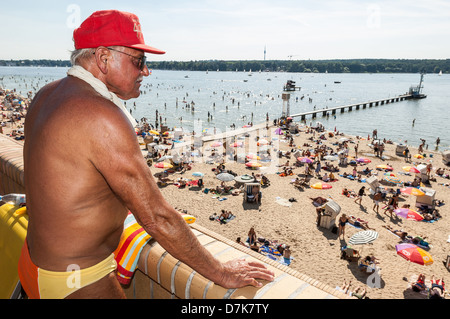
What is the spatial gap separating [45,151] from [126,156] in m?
0.43

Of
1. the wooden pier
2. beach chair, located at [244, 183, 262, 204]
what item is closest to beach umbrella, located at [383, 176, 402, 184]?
beach chair, located at [244, 183, 262, 204]

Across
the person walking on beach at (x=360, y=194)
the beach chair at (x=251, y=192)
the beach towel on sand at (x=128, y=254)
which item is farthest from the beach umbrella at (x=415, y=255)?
the beach towel on sand at (x=128, y=254)

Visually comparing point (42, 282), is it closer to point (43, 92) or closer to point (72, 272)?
point (72, 272)

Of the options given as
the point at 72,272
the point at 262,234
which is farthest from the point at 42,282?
the point at 262,234

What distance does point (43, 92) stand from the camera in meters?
1.81

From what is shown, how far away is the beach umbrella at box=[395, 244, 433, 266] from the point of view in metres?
11.4

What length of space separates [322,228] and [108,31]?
1594 centimetres

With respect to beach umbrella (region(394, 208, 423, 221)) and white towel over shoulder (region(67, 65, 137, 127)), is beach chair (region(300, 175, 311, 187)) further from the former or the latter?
white towel over shoulder (region(67, 65, 137, 127))

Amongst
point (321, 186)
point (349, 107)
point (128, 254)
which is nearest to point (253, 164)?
point (321, 186)

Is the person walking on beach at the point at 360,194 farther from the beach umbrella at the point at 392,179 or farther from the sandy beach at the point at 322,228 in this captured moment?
the beach umbrella at the point at 392,179

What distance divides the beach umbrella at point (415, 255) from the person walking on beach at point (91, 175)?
12.6 m

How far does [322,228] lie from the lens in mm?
15695

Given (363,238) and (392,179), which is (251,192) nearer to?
(363,238)

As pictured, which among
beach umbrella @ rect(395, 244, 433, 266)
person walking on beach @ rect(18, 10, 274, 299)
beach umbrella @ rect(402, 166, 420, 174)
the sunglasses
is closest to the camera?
person walking on beach @ rect(18, 10, 274, 299)
